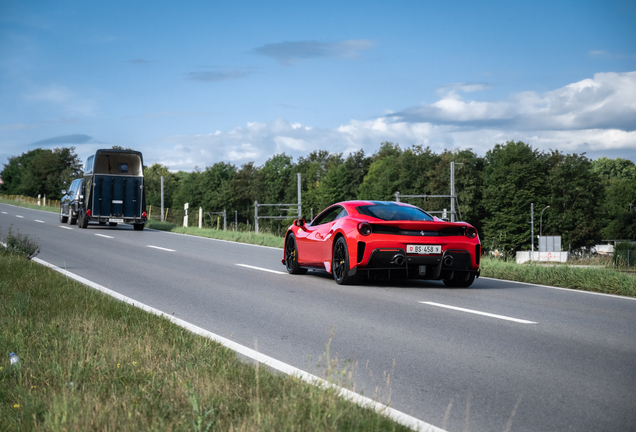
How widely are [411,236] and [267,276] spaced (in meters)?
3.22

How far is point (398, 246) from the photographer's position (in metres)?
9.62

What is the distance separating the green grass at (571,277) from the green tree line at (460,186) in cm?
6191

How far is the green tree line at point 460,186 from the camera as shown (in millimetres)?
81062

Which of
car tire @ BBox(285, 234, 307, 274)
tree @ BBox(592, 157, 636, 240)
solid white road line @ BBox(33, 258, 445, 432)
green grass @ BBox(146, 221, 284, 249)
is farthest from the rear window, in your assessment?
tree @ BBox(592, 157, 636, 240)

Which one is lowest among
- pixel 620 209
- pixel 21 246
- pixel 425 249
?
pixel 21 246

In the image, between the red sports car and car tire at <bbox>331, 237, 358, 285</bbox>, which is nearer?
the red sports car

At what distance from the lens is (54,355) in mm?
4941

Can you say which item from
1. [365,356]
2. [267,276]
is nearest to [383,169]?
[267,276]

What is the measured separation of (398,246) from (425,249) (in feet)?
Result: 1.35

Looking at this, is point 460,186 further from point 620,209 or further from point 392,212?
point 392,212

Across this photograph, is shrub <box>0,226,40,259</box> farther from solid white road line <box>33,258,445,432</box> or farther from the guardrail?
the guardrail

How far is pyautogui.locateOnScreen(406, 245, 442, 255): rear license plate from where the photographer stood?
9.65 m

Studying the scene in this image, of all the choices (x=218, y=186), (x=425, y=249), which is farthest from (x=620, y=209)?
(x=425, y=249)

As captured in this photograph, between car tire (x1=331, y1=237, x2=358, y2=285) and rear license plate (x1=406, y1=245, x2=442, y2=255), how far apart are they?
983mm
